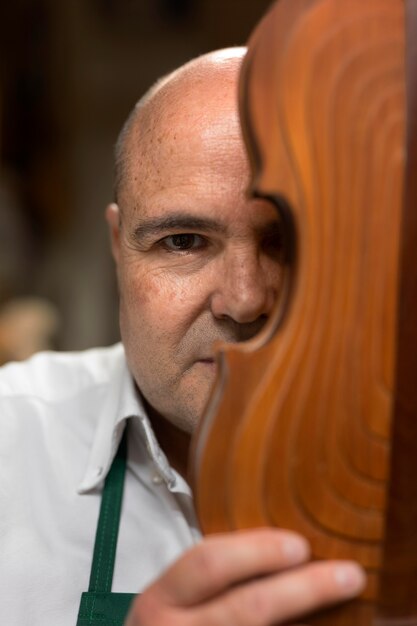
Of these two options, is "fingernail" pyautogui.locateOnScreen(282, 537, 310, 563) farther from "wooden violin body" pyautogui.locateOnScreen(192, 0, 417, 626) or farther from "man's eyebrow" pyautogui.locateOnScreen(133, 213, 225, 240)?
"man's eyebrow" pyautogui.locateOnScreen(133, 213, 225, 240)

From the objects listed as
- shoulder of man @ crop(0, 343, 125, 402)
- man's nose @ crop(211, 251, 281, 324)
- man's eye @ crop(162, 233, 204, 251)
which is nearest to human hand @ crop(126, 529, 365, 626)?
man's nose @ crop(211, 251, 281, 324)

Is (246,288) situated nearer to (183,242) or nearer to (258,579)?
(183,242)

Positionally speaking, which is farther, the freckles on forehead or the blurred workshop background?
the blurred workshop background

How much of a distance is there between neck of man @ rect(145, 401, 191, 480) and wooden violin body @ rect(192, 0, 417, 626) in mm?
540

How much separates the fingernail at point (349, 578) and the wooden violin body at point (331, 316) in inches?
0.6

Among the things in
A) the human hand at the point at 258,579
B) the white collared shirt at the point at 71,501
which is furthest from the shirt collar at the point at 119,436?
the human hand at the point at 258,579

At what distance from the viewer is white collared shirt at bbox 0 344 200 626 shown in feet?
2.89

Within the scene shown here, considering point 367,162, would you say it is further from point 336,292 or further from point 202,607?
point 202,607

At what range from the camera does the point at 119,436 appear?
38.2 inches

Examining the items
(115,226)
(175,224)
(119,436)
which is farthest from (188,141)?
(119,436)

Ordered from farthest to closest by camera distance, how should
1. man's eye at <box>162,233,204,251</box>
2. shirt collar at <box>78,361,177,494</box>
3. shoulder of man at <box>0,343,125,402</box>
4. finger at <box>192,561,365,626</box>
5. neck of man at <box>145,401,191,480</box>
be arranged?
1. shoulder of man at <box>0,343,125,402</box>
2. neck of man at <box>145,401,191,480</box>
3. shirt collar at <box>78,361,177,494</box>
4. man's eye at <box>162,233,204,251</box>
5. finger at <box>192,561,365,626</box>

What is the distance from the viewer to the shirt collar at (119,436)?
0.92m

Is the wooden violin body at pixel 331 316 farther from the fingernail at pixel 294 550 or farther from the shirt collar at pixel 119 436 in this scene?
the shirt collar at pixel 119 436

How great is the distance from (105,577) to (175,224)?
43 cm
